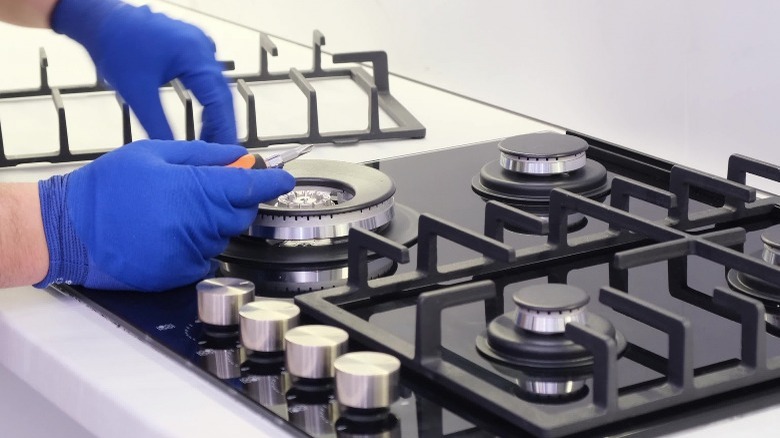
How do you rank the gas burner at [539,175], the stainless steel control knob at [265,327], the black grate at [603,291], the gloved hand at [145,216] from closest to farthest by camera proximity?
the black grate at [603,291], the stainless steel control knob at [265,327], the gloved hand at [145,216], the gas burner at [539,175]

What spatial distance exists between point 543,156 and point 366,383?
Result: 0.47m

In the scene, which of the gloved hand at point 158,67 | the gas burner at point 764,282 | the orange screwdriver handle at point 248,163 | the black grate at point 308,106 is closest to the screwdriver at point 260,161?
the orange screwdriver handle at point 248,163

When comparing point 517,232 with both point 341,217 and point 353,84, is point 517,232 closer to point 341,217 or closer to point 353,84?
point 341,217

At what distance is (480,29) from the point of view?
4.98 feet

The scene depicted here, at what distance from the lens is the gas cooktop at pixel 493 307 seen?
70 centimetres

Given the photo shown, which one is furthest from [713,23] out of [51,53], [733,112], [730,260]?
[51,53]

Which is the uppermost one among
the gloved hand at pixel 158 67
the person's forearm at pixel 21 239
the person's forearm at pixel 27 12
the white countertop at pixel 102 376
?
the person's forearm at pixel 27 12

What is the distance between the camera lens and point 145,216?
0.92m

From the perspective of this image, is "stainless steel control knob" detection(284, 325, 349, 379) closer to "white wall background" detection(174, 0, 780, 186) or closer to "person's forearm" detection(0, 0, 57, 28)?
"white wall background" detection(174, 0, 780, 186)

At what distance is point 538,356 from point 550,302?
0.03m

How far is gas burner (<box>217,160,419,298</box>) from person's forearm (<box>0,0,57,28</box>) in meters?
0.47

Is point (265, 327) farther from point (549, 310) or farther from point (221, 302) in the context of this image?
point (549, 310)

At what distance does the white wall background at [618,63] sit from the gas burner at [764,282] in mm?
295

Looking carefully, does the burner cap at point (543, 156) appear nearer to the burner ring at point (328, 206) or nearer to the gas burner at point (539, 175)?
the gas burner at point (539, 175)
